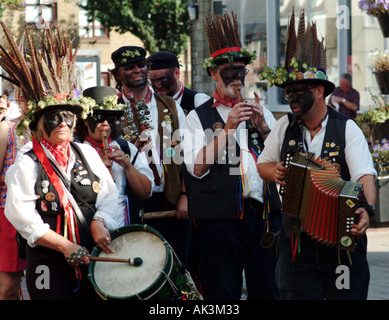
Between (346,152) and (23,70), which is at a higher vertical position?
(23,70)

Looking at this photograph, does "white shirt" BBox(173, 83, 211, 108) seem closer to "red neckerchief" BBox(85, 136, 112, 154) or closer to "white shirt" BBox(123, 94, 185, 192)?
"white shirt" BBox(123, 94, 185, 192)

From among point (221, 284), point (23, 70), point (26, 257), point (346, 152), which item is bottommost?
point (221, 284)

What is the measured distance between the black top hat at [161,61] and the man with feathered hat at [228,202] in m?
1.47

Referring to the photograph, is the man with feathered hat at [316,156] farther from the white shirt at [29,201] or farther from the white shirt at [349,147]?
the white shirt at [29,201]

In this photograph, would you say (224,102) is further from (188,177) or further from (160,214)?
(160,214)

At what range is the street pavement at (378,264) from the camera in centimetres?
726

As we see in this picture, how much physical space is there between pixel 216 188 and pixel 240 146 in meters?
0.36

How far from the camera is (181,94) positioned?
7.12m

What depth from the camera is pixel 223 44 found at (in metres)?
5.95

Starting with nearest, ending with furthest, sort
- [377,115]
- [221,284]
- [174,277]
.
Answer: [174,277]
[221,284]
[377,115]

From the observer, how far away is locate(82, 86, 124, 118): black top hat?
18.6 ft
